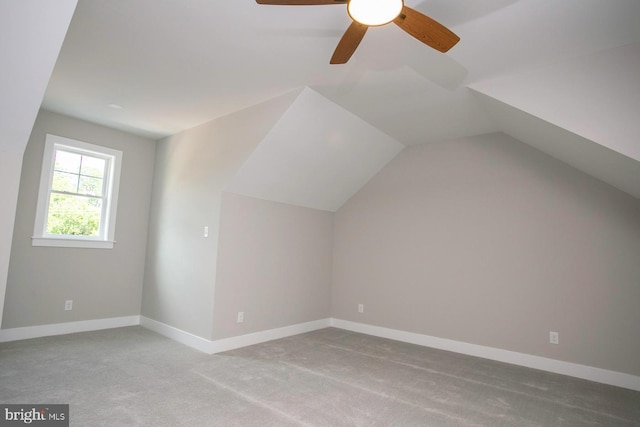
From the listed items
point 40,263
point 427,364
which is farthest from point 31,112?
point 427,364

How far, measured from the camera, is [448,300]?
4.16 meters

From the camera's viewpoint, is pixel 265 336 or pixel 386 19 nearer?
pixel 386 19

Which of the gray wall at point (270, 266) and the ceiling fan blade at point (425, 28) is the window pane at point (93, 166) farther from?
the ceiling fan blade at point (425, 28)

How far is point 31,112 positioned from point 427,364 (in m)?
3.96

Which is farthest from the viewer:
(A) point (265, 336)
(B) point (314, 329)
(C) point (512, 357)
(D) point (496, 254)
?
(B) point (314, 329)

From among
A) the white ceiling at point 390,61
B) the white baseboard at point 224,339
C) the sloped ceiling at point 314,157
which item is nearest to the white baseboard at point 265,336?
the white baseboard at point 224,339

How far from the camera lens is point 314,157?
4.15 meters

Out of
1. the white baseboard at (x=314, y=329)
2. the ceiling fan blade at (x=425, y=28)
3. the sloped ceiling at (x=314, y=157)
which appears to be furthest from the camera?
the sloped ceiling at (x=314, y=157)

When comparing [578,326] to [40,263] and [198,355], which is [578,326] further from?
[40,263]

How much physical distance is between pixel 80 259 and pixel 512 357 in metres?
5.22

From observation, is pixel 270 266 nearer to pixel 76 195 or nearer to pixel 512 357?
pixel 76 195

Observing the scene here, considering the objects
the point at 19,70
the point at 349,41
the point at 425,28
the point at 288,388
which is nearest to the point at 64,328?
the point at 288,388

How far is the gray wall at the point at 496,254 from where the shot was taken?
3.24m

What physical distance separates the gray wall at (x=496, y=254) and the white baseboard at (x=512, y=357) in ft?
0.21
